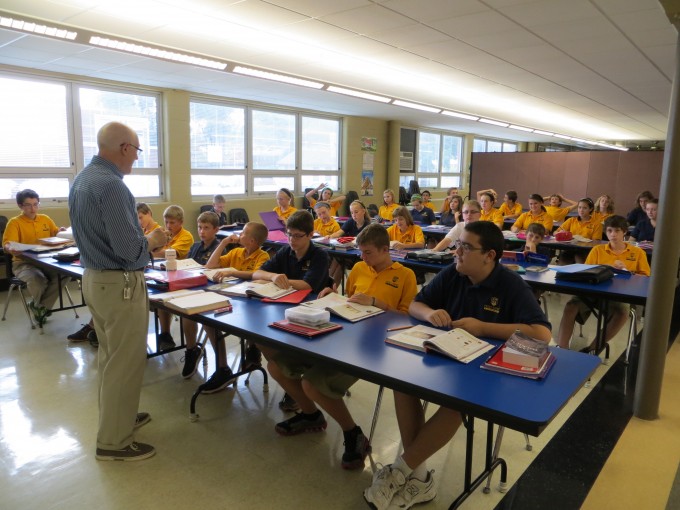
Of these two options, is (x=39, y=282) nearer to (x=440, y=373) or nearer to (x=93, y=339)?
(x=93, y=339)

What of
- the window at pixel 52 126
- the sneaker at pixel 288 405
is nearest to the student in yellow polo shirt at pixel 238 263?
the sneaker at pixel 288 405

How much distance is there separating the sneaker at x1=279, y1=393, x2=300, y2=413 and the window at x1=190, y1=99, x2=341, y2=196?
5941 millimetres

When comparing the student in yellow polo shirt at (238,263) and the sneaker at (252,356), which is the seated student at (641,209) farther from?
the sneaker at (252,356)

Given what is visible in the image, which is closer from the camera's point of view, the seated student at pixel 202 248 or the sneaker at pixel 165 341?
the seated student at pixel 202 248

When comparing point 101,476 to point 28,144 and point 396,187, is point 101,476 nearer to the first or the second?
point 28,144

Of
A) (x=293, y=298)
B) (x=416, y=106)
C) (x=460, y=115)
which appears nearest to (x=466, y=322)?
(x=293, y=298)

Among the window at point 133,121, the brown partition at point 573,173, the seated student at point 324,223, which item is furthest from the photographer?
the brown partition at point 573,173

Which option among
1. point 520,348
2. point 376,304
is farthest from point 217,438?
point 520,348

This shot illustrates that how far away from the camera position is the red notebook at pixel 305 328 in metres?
2.13

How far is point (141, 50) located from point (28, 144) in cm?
263

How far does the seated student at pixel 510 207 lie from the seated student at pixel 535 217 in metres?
1.08

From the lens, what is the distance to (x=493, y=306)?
213 cm

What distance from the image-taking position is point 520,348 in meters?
1.79

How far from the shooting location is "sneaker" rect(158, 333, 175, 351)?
3.88m
